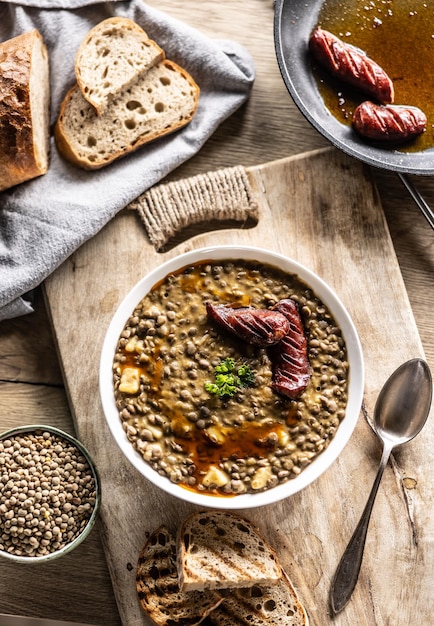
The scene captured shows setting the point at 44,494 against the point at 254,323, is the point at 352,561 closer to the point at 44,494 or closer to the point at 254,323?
the point at 254,323

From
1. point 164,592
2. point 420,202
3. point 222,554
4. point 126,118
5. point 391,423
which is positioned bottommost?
point 164,592

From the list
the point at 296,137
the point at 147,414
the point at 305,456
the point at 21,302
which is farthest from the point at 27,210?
the point at 305,456

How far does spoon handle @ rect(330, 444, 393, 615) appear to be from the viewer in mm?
4258

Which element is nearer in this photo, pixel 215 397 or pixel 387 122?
pixel 215 397

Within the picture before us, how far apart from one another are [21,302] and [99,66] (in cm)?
156

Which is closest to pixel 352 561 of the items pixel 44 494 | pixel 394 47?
pixel 44 494

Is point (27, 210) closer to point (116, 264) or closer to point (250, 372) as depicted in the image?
point (116, 264)

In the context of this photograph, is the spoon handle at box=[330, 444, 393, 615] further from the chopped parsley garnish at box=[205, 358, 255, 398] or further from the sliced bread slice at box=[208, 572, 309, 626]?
the chopped parsley garnish at box=[205, 358, 255, 398]

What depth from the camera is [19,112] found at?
4375 millimetres

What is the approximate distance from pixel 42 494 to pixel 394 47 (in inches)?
136

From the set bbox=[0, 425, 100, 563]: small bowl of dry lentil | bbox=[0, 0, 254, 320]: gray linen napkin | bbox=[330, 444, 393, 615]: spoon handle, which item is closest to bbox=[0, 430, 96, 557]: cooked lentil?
bbox=[0, 425, 100, 563]: small bowl of dry lentil

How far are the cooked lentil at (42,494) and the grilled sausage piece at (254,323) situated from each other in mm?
1168

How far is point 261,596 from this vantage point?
4.29 metres

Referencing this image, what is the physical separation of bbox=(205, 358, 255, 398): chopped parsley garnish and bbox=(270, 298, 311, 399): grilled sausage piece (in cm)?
15
